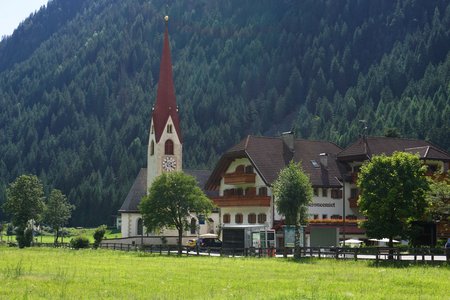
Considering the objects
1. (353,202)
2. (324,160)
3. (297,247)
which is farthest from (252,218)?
(297,247)

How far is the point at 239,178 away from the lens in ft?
267

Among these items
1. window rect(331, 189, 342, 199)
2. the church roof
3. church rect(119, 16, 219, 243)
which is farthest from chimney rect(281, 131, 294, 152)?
church rect(119, 16, 219, 243)

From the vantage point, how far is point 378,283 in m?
30.5

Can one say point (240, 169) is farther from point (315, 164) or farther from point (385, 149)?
point (385, 149)

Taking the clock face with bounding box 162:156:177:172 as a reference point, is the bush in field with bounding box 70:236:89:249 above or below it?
below

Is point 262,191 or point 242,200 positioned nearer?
point 262,191

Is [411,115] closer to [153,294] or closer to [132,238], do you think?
[132,238]

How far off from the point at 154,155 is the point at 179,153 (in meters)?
3.64

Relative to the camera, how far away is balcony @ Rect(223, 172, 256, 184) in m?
80.4

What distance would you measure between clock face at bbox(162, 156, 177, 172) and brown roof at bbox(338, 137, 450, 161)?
3018 centimetres

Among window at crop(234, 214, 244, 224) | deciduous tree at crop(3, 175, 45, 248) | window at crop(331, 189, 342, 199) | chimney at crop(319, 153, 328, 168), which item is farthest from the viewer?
deciduous tree at crop(3, 175, 45, 248)

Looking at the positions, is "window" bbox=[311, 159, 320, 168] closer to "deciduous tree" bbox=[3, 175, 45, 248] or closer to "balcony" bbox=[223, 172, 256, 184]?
"balcony" bbox=[223, 172, 256, 184]

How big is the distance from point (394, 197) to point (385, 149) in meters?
34.4

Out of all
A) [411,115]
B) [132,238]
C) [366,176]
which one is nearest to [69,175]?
[411,115]
